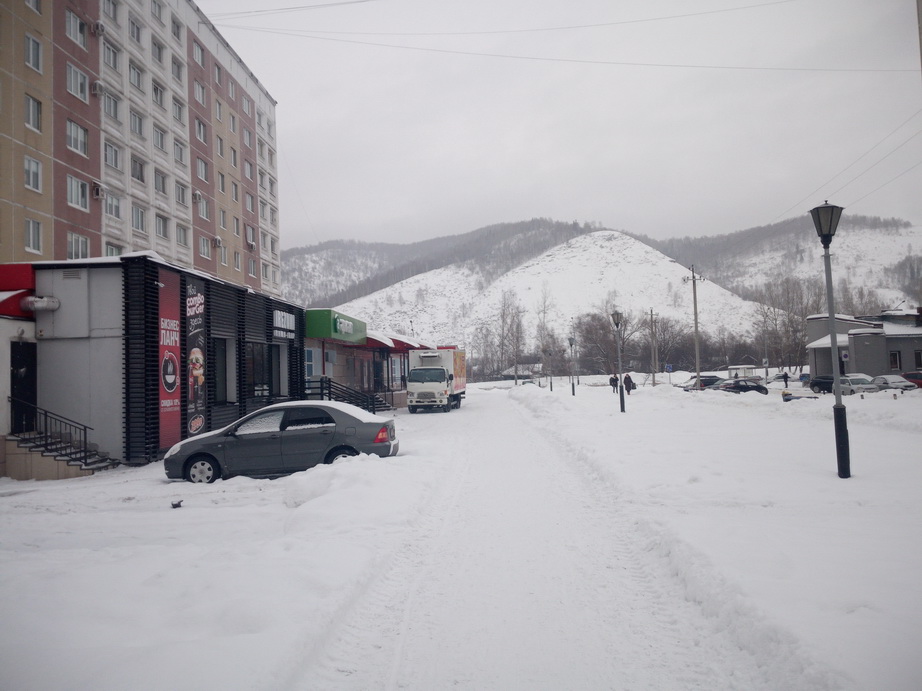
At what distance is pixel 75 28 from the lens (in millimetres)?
29375

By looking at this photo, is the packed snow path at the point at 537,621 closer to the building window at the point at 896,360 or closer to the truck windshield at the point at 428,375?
the truck windshield at the point at 428,375

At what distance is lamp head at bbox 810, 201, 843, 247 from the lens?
10.0 meters

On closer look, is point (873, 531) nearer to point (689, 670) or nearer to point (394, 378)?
point (689, 670)

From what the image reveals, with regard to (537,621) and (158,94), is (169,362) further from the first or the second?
(158,94)

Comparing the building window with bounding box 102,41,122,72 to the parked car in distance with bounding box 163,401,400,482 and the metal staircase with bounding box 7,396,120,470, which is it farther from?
the parked car in distance with bounding box 163,401,400,482

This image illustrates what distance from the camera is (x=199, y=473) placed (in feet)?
37.9

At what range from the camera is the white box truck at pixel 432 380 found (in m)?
31.5

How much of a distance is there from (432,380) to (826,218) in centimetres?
2343

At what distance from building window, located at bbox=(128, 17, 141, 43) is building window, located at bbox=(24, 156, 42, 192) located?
1277cm

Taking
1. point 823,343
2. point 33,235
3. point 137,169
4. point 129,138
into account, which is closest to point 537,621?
point 33,235

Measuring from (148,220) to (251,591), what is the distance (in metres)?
35.9

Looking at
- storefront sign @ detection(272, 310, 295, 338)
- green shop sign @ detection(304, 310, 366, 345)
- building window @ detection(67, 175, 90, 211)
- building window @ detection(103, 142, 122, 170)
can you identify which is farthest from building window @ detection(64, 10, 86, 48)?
storefront sign @ detection(272, 310, 295, 338)

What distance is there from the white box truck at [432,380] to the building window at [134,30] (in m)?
25.7

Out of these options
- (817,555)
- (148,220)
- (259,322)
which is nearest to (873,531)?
(817,555)
